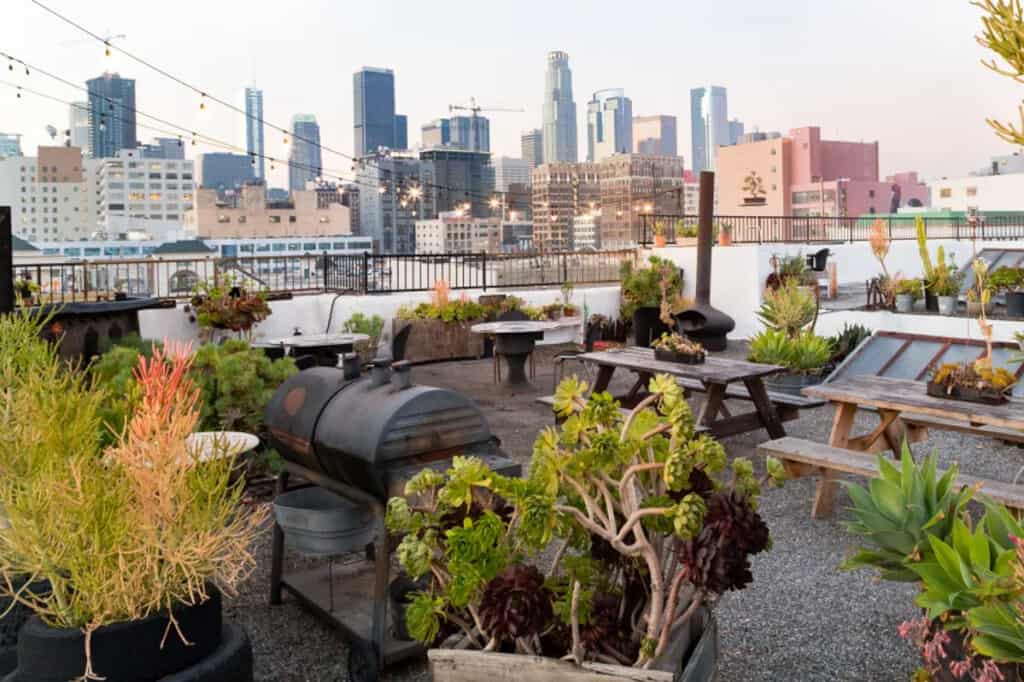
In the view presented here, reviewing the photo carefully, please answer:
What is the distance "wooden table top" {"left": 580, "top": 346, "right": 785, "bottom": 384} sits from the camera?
23.5ft

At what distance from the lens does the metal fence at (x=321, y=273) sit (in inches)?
495

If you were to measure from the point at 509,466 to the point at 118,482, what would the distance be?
1.61m

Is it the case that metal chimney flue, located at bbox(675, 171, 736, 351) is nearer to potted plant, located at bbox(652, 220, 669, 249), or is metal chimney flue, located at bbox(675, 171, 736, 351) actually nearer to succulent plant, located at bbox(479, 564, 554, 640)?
potted plant, located at bbox(652, 220, 669, 249)

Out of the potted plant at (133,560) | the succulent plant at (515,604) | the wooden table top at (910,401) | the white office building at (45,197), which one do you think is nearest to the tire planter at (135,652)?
the potted plant at (133,560)

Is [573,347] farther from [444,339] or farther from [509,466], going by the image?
[509,466]

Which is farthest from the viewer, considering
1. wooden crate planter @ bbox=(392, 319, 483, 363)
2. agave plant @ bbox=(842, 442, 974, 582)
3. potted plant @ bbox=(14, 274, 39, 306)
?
wooden crate planter @ bbox=(392, 319, 483, 363)

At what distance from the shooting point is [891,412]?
6.50 meters

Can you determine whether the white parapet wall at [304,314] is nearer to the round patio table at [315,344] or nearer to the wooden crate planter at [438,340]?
the wooden crate planter at [438,340]

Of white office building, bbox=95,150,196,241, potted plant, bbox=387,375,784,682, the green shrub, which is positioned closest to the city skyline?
the green shrub

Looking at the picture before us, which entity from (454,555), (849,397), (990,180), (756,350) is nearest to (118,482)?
(454,555)

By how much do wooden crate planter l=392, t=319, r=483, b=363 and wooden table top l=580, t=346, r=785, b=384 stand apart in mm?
5288

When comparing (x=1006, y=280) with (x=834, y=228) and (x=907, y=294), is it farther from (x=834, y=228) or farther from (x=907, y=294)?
(x=834, y=228)

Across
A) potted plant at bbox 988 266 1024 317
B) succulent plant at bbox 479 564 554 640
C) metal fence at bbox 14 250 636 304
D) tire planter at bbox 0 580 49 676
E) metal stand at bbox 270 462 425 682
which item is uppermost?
metal fence at bbox 14 250 636 304

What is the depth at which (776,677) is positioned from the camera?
363 centimetres
